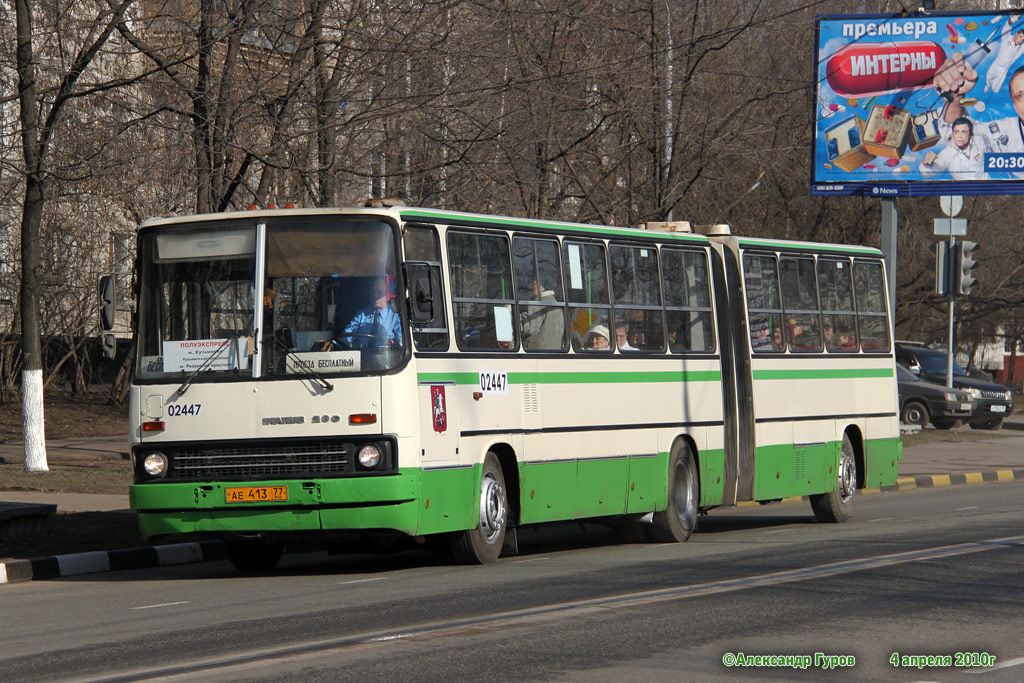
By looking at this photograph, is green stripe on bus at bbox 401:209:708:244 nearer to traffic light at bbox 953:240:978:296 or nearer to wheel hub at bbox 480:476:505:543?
wheel hub at bbox 480:476:505:543

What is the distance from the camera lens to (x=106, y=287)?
12.6 meters

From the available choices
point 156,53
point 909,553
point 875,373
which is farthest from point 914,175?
point 909,553

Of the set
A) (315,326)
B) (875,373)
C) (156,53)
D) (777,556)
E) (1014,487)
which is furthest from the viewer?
(1014,487)

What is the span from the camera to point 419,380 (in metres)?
12.1

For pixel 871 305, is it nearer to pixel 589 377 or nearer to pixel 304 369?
pixel 589 377

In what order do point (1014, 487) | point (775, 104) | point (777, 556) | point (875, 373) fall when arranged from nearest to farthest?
point (777, 556) → point (875, 373) → point (1014, 487) → point (775, 104)

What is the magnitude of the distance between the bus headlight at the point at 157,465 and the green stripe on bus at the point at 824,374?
6662mm

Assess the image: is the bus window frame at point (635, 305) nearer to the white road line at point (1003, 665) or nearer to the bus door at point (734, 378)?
the bus door at point (734, 378)

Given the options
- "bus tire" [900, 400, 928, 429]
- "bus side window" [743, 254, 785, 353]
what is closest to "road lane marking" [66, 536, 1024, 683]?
"bus side window" [743, 254, 785, 353]

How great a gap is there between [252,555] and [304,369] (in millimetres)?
2241

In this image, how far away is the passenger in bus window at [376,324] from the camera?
1192 centimetres

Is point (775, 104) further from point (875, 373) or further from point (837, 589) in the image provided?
point (837, 589)

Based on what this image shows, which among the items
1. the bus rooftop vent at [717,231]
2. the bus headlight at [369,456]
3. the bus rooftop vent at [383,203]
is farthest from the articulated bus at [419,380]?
the bus rooftop vent at [717,231]

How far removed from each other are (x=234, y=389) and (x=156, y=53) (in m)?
9.78
